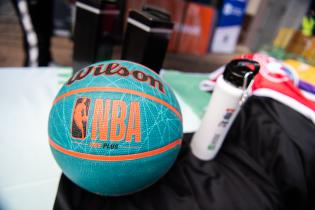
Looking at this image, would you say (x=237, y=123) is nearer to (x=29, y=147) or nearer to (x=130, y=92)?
(x=130, y=92)

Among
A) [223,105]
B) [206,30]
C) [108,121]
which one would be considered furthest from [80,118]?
[206,30]

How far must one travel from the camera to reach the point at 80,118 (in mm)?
452

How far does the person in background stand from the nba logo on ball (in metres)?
1.02

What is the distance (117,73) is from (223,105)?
32 cm

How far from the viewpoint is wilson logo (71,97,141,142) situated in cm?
44

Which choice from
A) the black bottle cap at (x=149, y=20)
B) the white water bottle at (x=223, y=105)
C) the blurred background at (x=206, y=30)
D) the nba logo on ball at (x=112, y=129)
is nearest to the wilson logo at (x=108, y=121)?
the nba logo on ball at (x=112, y=129)

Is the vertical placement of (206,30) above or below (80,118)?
below

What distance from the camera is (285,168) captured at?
2.09 feet

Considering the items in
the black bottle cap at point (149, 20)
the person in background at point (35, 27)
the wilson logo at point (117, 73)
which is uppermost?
the black bottle cap at point (149, 20)

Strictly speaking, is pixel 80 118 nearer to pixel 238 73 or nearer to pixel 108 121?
pixel 108 121

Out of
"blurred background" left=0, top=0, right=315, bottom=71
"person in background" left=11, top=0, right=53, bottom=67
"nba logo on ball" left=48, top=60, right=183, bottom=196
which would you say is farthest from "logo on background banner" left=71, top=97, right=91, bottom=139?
"blurred background" left=0, top=0, right=315, bottom=71

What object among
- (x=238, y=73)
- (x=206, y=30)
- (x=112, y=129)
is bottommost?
(x=206, y=30)

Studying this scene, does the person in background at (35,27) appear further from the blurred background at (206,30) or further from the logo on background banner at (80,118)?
the logo on background banner at (80,118)

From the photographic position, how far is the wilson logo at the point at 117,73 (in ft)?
1.63
